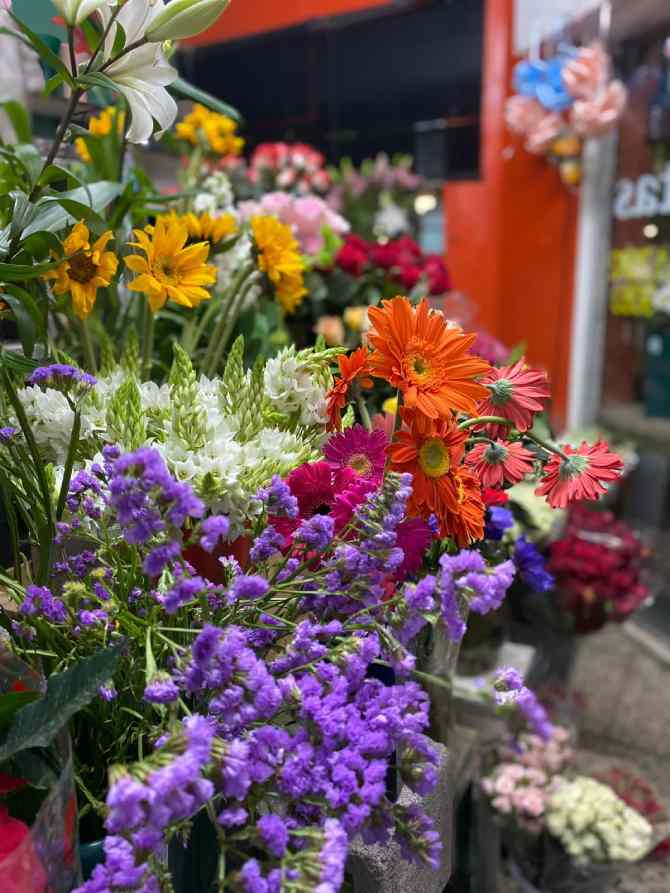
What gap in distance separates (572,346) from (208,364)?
2.82 m

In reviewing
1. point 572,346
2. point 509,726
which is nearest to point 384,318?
point 509,726

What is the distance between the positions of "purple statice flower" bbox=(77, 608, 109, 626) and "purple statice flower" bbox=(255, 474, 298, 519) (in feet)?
0.42

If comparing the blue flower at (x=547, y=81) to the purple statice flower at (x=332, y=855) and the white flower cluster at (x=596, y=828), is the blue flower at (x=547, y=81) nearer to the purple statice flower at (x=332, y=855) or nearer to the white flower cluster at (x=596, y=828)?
the white flower cluster at (x=596, y=828)

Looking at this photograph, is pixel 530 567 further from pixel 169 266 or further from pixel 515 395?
pixel 169 266

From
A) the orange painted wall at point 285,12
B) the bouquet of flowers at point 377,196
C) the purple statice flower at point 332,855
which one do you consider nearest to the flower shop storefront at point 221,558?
the purple statice flower at point 332,855

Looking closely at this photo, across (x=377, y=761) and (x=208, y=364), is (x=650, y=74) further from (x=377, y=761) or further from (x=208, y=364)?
(x=377, y=761)

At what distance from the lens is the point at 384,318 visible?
540mm

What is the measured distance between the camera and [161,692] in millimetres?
404

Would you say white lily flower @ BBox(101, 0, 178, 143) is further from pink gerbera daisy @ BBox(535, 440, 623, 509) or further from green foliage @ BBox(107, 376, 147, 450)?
pink gerbera daisy @ BBox(535, 440, 623, 509)

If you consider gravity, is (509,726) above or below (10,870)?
below

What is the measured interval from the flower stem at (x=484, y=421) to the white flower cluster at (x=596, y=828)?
980 millimetres

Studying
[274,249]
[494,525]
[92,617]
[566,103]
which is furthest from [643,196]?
[92,617]

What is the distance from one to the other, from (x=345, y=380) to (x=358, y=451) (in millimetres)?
55

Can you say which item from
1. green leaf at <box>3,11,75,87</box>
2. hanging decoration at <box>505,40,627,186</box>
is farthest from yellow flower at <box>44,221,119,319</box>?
A: hanging decoration at <box>505,40,627,186</box>
